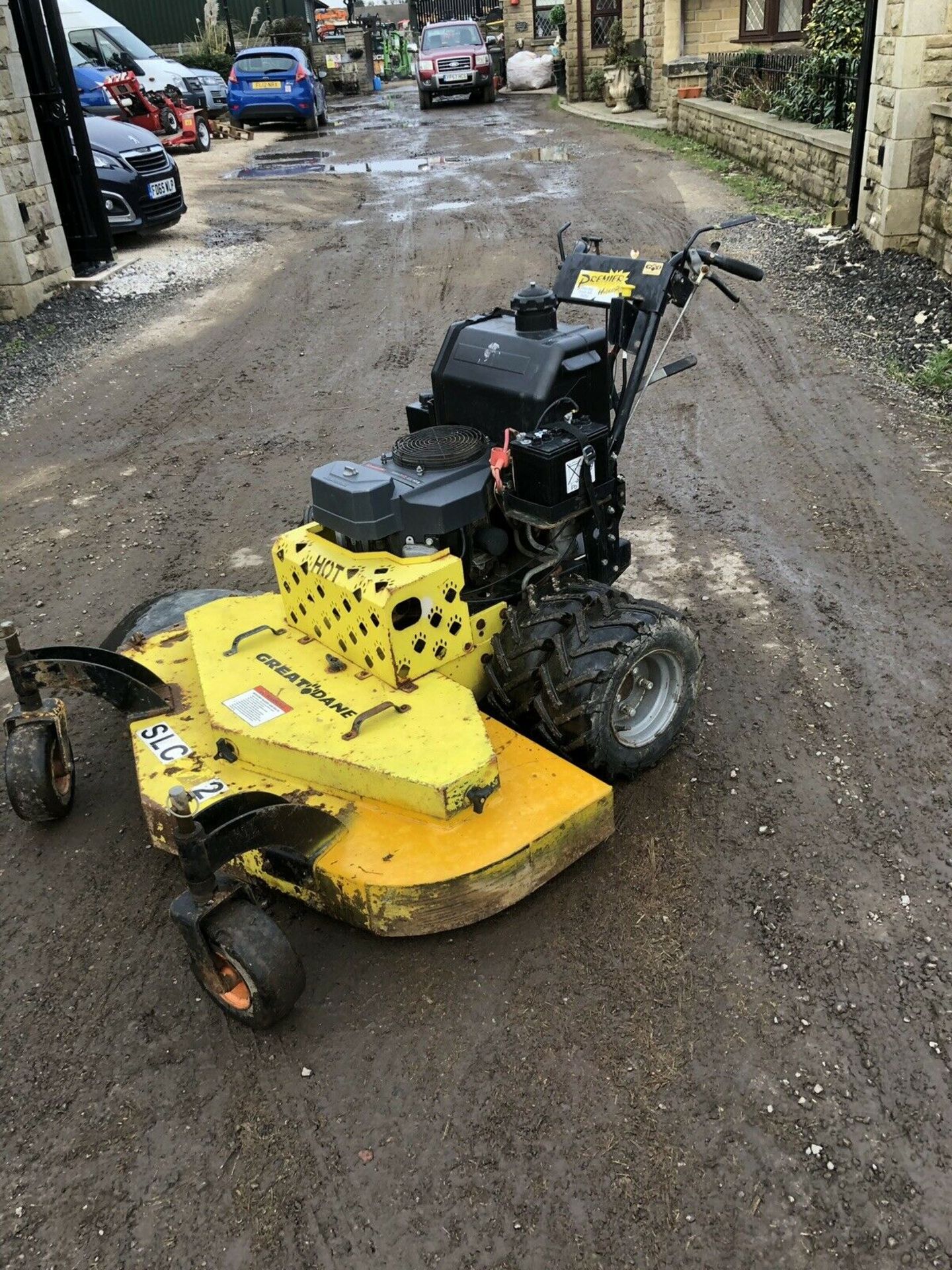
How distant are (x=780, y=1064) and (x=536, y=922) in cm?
85

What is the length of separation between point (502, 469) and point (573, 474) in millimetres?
256

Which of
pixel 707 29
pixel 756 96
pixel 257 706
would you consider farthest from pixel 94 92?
pixel 257 706

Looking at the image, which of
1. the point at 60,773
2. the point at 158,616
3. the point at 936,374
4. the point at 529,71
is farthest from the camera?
the point at 529,71

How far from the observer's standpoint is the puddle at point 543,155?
17.2 metres

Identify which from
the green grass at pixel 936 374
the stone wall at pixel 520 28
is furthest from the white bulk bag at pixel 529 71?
the green grass at pixel 936 374

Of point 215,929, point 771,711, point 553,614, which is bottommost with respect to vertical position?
point 771,711

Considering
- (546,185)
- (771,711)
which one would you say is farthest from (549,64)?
(771,711)

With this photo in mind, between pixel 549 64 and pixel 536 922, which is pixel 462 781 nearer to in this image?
pixel 536 922

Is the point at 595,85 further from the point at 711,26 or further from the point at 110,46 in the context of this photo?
the point at 110,46

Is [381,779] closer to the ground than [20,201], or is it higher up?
closer to the ground

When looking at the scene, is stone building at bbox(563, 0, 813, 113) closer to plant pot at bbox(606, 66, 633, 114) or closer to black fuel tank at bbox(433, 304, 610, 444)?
plant pot at bbox(606, 66, 633, 114)

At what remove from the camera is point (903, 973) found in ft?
10.3

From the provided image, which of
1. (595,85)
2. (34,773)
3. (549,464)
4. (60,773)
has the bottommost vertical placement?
(60,773)

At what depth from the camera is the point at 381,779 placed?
331 centimetres
